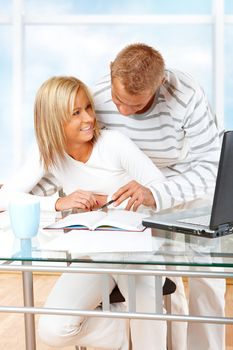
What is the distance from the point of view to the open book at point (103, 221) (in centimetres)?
190

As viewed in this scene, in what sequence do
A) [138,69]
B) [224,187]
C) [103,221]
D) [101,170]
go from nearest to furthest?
[224,187] → [103,221] → [138,69] → [101,170]

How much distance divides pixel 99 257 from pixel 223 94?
2946 mm

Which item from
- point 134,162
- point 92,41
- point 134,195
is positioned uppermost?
point 92,41

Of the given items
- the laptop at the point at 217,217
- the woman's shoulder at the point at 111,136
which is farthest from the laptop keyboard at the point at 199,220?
the woman's shoulder at the point at 111,136

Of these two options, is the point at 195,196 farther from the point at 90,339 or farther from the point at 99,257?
the point at 99,257

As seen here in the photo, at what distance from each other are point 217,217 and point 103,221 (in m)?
0.37

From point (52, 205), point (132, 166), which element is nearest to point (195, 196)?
point (132, 166)

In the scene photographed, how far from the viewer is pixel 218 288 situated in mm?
2447

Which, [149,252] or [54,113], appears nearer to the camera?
[149,252]

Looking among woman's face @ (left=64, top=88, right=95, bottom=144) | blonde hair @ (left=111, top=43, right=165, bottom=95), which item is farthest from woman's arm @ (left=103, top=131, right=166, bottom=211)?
blonde hair @ (left=111, top=43, right=165, bottom=95)

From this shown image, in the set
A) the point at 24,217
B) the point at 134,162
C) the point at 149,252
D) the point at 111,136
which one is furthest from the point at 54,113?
the point at 149,252

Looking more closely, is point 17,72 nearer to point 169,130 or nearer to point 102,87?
point 102,87

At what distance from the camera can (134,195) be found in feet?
7.47

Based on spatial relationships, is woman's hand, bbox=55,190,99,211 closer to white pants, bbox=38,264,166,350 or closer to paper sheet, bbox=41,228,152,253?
white pants, bbox=38,264,166,350
